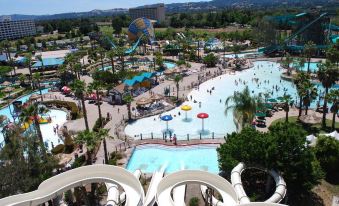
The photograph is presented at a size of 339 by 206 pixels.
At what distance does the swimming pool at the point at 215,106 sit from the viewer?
127 feet

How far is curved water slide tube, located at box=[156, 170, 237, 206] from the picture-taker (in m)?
18.7

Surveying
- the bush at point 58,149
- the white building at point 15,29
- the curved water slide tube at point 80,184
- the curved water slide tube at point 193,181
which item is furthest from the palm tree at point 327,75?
the white building at point 15,29

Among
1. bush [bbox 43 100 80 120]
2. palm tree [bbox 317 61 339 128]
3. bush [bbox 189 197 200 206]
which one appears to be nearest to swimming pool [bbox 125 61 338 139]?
palm tree [bbox 317 61 339 128]

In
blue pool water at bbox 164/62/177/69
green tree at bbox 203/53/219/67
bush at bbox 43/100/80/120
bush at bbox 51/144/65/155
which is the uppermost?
green tree at bbox 203/53/219/67

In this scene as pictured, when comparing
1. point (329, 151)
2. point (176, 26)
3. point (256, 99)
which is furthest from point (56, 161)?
point (176, 26)

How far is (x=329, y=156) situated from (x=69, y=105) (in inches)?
1499

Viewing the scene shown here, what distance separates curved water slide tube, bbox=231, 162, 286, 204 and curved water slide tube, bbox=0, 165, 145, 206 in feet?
20.8

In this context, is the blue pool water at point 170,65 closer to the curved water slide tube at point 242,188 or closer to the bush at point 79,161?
the bush at point 79,161

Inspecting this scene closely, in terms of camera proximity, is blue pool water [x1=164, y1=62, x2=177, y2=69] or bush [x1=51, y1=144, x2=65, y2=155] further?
blue pool water [x1=164, y1=62, x2=177, y2=69]

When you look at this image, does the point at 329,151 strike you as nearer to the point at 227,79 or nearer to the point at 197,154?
the point at 197,154

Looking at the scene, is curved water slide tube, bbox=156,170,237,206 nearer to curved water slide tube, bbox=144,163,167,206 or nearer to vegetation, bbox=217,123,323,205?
curved water slide tube, bbox=144,163,167,206

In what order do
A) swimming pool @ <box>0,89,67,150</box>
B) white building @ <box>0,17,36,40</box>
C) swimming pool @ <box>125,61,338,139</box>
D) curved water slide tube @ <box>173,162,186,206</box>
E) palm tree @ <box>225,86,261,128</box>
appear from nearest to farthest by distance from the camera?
1. curved water slide tube @ <box>173,162,186,206</box>
2. palm tree @ <box>225,86,261,128</box>
3. swimming pool @ <box>0,89,67,150</box>
4. swimming pool @ <box>125,61,338,139</box>
5. white building @ <box>0,17,36,40</box>

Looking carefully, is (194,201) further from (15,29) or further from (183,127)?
(15,29)

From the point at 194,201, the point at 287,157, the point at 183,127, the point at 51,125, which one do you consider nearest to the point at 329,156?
the point at 287,157
